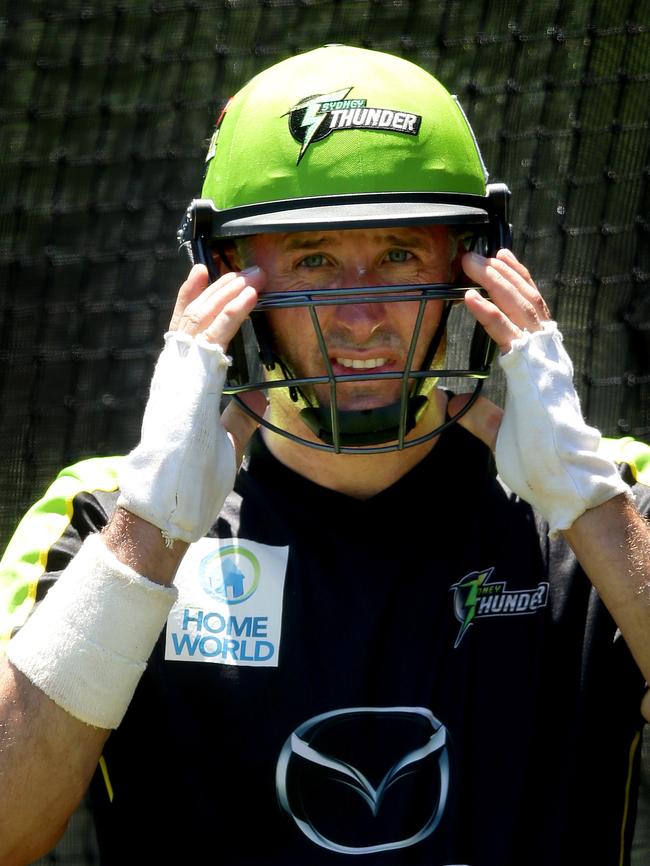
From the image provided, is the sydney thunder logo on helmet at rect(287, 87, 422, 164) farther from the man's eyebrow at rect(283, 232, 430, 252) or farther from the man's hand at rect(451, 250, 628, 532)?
the man's hand at rect(451, 250, 628, 532)

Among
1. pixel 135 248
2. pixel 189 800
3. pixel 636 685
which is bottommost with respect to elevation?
pixel 189 800

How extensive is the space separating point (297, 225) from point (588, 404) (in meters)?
1.30

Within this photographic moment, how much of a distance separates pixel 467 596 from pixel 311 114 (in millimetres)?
815

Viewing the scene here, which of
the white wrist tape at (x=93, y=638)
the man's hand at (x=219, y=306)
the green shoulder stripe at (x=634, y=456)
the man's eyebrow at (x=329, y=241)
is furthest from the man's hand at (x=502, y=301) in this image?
the white wrist tape at (x=93, y=638)

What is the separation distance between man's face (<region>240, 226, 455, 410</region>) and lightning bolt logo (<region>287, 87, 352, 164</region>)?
0.16 meters

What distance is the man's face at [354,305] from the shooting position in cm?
202

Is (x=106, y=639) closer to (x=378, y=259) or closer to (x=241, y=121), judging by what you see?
(x=378, y=259)

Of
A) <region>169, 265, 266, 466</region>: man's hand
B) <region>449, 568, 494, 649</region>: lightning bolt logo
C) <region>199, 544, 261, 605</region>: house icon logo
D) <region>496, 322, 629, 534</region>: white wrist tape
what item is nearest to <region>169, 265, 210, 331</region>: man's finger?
<region>169, 265, 266, 466</region>: man's hand

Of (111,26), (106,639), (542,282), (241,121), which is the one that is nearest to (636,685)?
(106,639)

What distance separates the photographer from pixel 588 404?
308 cm

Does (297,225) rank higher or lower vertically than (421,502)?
higher

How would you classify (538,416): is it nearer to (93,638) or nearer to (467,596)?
(467,596)

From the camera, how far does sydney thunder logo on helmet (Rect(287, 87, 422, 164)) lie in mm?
2066

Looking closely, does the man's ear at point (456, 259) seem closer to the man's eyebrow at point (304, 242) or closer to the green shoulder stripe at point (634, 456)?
the man's eyebrow at point (304, 242)
